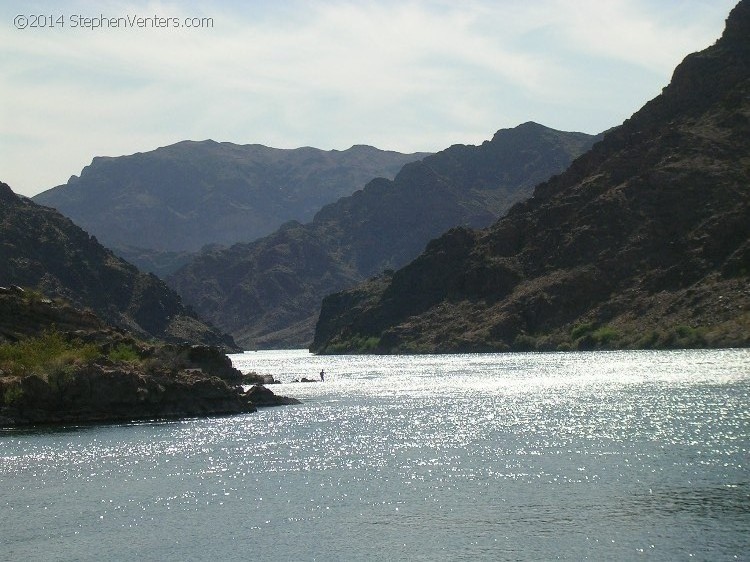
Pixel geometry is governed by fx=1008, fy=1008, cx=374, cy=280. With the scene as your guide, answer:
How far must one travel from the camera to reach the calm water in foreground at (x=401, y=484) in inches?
1837

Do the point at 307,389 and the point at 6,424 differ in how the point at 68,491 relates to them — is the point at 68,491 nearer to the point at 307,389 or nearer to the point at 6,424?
the point at 6,424

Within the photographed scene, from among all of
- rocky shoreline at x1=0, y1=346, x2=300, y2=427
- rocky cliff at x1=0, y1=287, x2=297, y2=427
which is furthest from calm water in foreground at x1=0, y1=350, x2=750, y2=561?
rocky cliff at x1=0, y1=287, x2=297, y2=427

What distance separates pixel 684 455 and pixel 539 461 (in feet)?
31.6

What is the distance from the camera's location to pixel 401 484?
203 ft

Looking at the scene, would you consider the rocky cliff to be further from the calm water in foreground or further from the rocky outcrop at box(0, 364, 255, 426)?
the calm water in foreground

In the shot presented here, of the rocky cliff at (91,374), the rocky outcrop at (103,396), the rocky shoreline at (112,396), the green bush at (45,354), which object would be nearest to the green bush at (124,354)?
the rocky cliff at (91,374)

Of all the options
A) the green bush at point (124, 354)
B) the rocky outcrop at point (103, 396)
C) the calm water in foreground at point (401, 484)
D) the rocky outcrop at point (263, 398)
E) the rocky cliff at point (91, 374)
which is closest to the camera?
the calm water in foreground at point (401, 484)

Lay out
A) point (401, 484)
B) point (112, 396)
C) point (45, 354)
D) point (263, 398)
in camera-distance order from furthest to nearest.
Result: point (263, 398), point (45, 354), point (112, 396), point (401, 484)

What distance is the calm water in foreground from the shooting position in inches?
1837

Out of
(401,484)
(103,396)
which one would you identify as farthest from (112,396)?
(401,484)

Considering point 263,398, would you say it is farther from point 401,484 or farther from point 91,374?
point 401,484

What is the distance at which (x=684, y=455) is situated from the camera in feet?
220

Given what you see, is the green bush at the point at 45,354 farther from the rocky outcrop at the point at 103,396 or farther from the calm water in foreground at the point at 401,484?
the calm water in foreground at the point at 401,484

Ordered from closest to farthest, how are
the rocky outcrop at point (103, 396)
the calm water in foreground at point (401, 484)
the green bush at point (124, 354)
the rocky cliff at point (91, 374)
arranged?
the calm water in foreground at point (401, 484), the rocky outcrop at point (103, 396), the rocky cliff at point (91, 374), the green bush at point (124, 354)
